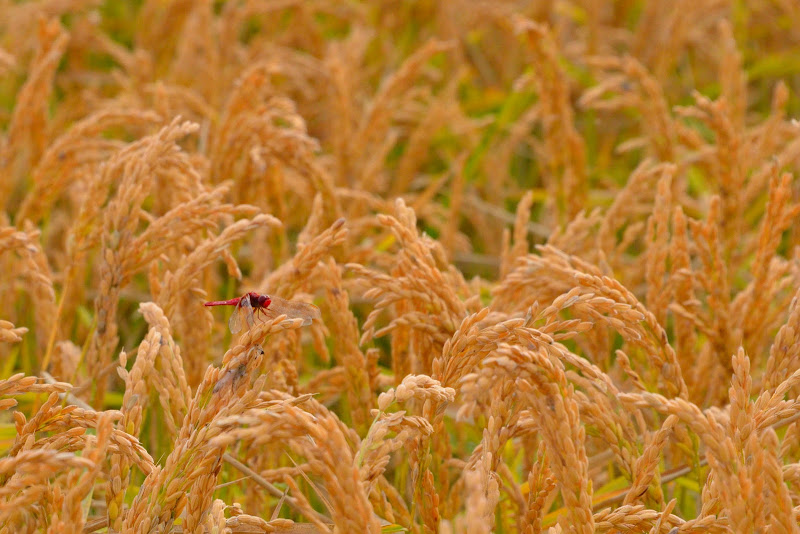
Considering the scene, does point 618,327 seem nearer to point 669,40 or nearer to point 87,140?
point 87,140

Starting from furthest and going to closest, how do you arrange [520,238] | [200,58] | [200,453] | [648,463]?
[200,58], [520,238], [648,463], [200,453]

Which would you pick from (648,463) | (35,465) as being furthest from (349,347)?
(35,465)

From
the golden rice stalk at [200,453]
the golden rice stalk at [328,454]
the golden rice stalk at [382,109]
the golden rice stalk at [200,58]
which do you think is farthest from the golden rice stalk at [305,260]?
the golden rice stalk at [200,58]

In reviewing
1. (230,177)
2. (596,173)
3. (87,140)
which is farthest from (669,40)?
(87,140)

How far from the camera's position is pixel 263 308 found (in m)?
1.35

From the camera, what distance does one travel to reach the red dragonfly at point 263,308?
1.31 m

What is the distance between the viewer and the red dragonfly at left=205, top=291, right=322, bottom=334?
4.28 feet

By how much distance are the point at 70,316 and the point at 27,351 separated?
125 millimetres

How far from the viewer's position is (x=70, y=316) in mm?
2125

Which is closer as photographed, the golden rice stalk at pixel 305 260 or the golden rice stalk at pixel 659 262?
the golden rice stalk at pixel 305 260

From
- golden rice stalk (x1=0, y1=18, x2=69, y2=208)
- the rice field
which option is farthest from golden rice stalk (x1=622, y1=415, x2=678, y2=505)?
golden rice stalk (x1=0, y1=18, x2=69, y2=208)

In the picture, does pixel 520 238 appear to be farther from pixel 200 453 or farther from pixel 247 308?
pixel 200 453

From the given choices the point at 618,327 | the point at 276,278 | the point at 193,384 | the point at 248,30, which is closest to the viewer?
the point at 618,327

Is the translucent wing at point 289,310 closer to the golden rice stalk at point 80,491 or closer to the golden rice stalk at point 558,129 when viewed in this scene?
the golden rice stalk at point 80,491
